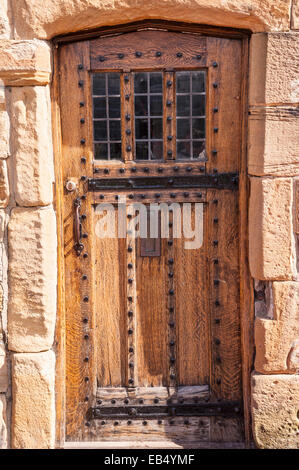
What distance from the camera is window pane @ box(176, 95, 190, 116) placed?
2.72m

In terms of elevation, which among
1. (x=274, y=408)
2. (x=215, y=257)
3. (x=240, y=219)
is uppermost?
(x=240, y=219)

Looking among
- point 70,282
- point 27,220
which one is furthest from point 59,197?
point 70,282

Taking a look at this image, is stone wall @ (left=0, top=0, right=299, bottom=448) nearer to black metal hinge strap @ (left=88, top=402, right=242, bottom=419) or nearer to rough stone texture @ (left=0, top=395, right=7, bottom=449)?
rough stone texture @ (left=0, top=395, right=7, bottom=449)

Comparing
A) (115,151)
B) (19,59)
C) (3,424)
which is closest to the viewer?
(19,59)

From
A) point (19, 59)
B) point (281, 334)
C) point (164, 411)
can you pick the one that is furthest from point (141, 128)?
point (164, 411)

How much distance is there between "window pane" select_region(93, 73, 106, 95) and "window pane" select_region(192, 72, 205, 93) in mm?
486

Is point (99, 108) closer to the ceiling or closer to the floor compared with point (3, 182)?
closer to the ceiling

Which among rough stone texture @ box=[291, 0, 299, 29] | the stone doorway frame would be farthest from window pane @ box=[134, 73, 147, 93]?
rough stone texture @ box=[291, 0, 299, 29]

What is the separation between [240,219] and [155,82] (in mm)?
875

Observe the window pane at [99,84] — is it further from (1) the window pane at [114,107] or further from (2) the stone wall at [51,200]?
(2) the stone wall at [51,200]

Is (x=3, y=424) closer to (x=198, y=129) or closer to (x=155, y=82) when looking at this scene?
(x=198, y=129)

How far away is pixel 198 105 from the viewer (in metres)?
2.73

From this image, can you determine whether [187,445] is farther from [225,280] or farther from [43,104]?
[43,104]
